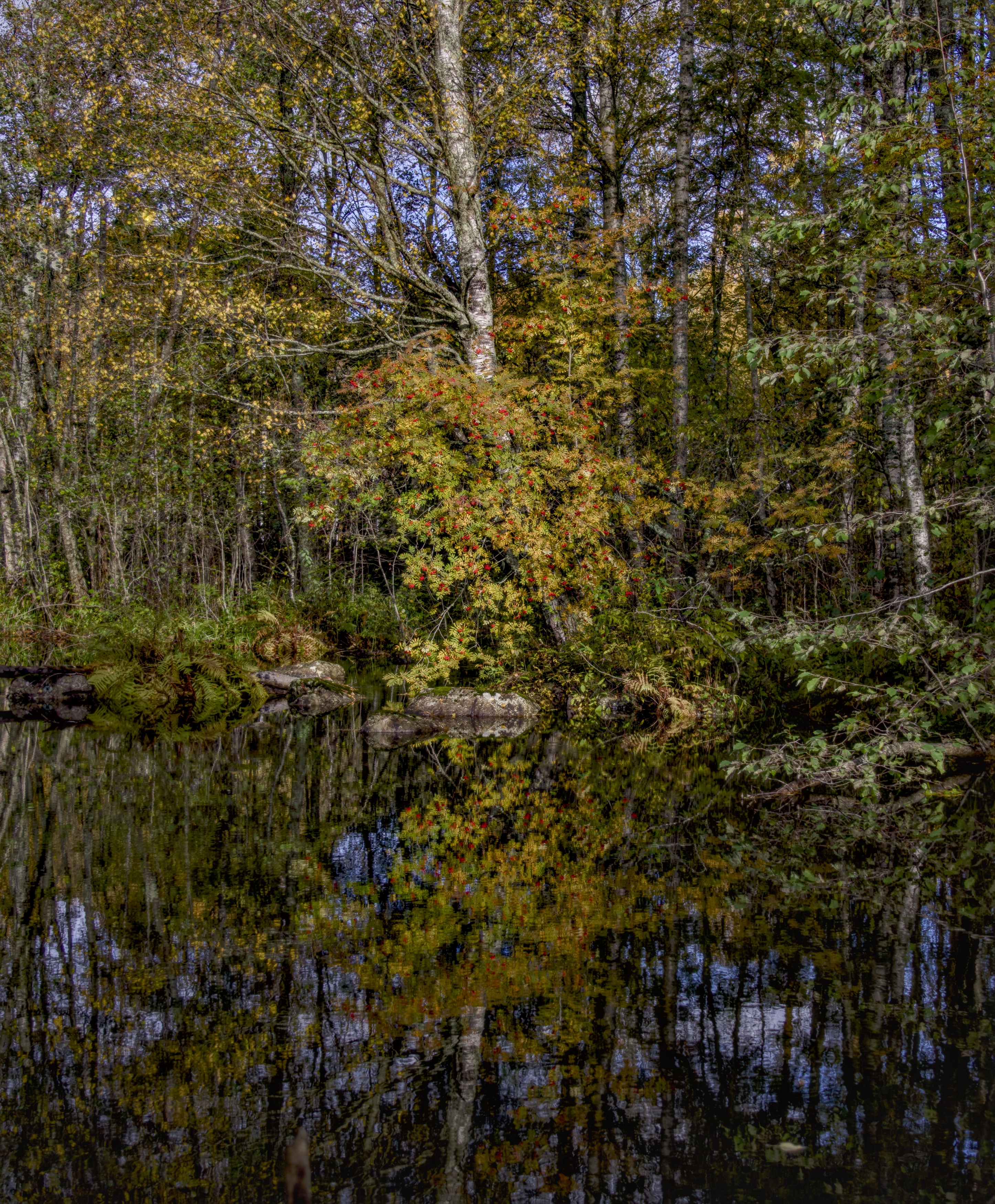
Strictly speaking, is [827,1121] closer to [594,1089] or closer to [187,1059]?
[594,1089]

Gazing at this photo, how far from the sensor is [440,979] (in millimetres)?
3512

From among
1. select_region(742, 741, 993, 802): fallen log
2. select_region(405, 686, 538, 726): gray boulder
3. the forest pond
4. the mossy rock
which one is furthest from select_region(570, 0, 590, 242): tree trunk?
the forest pond

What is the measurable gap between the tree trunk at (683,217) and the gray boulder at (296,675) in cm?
580

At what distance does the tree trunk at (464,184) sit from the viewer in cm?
1146

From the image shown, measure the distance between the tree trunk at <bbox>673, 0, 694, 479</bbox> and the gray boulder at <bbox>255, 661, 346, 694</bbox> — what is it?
580cm

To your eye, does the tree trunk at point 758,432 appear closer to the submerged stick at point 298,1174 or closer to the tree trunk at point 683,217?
the tree trunk at point 683,217

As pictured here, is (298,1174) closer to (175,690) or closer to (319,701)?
(319,701)

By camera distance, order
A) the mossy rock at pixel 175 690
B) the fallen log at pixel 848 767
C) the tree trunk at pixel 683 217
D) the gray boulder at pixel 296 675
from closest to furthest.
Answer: the fallen log at pixel 848 767 → the mossy rock at pixel 175 690 → the tree trunk at pixel 683 217 → the gray boulder at pixel 296 675

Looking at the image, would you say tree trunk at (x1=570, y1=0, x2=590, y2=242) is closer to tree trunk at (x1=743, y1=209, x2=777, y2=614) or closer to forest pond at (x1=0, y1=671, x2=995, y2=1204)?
tree trunk at (x1=743, y1=209, x2=777, y2=614)

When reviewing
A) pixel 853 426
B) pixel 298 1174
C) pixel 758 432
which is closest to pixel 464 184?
pixel 758 432

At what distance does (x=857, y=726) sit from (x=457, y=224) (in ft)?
28.8

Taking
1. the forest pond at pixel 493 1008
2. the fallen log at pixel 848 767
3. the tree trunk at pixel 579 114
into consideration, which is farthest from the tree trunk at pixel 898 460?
the tree trunk at pixel 579 114

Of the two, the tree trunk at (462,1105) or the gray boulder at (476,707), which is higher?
the gray boulder at (476,707)

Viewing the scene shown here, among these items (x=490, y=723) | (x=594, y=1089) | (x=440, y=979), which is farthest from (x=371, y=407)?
(x=594, y=1089)
